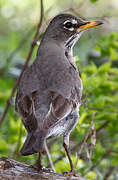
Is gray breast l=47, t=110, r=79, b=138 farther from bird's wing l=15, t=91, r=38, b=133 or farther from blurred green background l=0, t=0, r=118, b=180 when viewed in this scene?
bird's wing l=15, t=91, r=38, b=133

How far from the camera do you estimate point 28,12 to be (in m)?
11.6

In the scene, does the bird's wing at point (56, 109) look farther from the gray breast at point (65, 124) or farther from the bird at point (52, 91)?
the gray breast at point (65, 124)

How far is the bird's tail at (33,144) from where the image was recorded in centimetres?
347

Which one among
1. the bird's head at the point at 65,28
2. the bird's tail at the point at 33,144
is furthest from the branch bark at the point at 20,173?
the bird's head at the point at 65,28

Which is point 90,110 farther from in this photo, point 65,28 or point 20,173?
point 20,173

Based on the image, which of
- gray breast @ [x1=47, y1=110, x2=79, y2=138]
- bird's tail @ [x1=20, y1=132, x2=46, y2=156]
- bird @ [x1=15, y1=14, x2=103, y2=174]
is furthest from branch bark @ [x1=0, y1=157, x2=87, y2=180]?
gray breast @ [x1=47, y1=110, x2=79, y2=138]

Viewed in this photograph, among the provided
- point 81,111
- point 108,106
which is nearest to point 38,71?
point 81,111

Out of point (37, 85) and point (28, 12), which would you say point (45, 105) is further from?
point (28, 12)

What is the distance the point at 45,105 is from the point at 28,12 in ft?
26.6

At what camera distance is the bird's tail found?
347 cm

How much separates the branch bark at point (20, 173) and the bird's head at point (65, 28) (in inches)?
70.1

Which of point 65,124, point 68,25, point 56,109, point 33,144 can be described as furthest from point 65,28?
point 33,144

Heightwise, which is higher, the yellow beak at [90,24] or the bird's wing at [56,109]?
the yellow beak at [90,24]

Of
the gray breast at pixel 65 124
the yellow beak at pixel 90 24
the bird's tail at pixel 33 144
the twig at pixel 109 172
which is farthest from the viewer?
the twig at pixel 109 172
